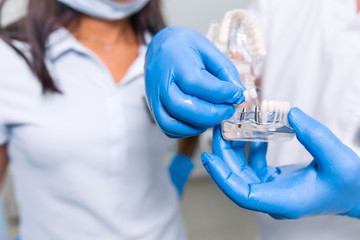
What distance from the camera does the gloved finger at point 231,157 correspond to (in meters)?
0.47

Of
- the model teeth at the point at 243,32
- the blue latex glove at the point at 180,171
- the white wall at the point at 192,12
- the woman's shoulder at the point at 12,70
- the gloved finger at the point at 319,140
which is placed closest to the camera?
the gloved finger at the point at 319,140

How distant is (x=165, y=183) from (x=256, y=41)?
0.48 metres

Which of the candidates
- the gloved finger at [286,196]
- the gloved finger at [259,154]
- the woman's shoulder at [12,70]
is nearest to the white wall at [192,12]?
the woman's shoulder at [12,70]

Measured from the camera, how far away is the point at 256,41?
1.70 ft

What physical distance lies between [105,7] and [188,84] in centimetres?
40

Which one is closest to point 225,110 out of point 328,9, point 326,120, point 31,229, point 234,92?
point 234,92

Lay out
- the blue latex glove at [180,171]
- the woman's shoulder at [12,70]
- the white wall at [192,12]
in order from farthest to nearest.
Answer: the white wall at [192,12] → the blue latex glove at [180,171] → the woman's shoulder at [12,70]

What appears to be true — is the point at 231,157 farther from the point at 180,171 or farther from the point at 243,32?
the point at 180,171

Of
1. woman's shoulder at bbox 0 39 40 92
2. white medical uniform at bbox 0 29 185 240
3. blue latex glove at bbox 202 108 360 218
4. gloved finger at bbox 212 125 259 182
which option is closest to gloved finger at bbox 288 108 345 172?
blue latex glove at bbox 202 108 360 218

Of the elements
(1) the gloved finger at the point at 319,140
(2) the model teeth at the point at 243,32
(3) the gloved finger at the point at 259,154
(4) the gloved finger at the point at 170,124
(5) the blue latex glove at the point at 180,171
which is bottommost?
(5) the blue latex glove at the point at 180,171

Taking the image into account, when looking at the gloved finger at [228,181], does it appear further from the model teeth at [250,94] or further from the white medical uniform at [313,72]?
the white medical uniform at [313,72]

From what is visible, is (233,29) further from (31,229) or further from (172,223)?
(31,229)

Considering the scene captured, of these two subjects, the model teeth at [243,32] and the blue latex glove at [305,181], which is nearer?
the blue latex glove at [305,181]

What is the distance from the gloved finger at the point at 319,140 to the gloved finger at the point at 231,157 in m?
0.10
